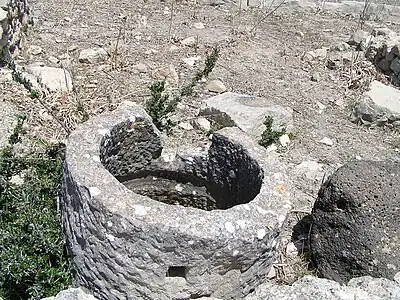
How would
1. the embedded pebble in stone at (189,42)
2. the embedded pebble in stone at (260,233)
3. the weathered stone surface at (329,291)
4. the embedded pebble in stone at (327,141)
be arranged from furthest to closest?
the embedded pebble in stone at (189,42) < the embedded pebble in stone at (327,141) < the embedded pebble in stone at (260,233) < the weathered stone surface at (329,291)

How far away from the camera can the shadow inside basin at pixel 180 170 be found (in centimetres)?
359

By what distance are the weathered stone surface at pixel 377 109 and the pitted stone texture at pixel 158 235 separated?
111 inches

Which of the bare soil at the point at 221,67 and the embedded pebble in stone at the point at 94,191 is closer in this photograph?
the embedded pebble in stone at the point at 94,191

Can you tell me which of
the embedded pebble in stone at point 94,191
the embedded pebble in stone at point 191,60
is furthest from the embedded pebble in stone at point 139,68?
the embedded pebble in stone at point 94,191

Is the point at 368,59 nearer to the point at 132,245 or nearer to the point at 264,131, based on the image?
the point at 264,131

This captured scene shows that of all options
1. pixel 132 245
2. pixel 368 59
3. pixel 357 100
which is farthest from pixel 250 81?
pixel 132 245

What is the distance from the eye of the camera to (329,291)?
8.71 feet

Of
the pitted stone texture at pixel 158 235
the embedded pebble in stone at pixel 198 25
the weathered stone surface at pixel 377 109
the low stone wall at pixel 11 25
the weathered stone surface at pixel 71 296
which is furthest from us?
the embedded pebble in stone at pixel 198 25

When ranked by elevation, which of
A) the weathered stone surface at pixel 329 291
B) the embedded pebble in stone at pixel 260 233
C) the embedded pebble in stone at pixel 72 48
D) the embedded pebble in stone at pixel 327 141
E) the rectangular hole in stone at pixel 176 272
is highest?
the embedded pebble in stone at pixel 260 233

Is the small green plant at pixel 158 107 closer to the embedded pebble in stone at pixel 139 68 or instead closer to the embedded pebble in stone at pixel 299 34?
the embedded pebble in stone at pixel 139 68

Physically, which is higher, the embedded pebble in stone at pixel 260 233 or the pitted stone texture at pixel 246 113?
the embedded pebble in stone at pixel 260 233

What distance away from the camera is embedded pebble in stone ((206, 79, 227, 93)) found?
5.96m

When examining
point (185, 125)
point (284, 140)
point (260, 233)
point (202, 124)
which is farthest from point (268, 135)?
point (260, 233)

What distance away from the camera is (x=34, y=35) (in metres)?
6.55
